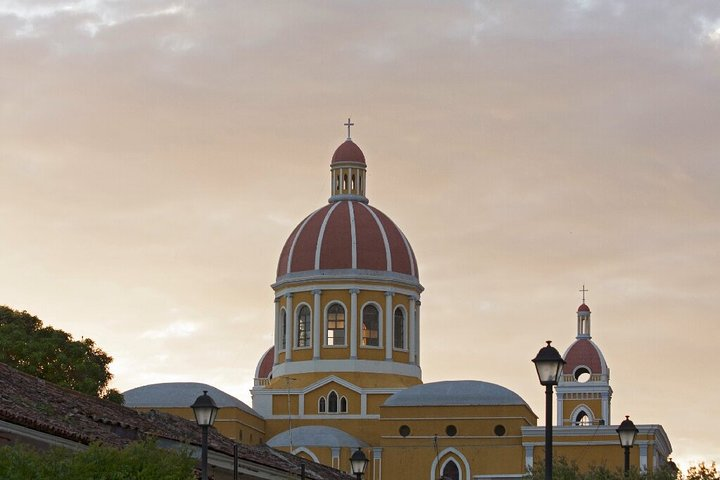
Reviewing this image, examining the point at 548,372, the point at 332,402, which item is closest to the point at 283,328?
the point at 332,402

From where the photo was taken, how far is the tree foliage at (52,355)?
60.5 m

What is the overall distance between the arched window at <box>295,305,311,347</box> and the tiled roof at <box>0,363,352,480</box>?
47258mm

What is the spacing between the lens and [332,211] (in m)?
87.4

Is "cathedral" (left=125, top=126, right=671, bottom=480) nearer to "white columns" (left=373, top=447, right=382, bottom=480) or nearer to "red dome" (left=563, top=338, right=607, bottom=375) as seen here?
"white columns" (left=373, top=447, right=382, bottom=480)

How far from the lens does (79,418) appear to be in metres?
30.9

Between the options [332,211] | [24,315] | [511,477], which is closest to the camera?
[24,315]

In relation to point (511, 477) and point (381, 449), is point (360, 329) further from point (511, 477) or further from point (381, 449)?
point (511, 477)

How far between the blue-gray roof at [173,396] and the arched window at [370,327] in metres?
6.28

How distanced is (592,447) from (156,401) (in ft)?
62.1

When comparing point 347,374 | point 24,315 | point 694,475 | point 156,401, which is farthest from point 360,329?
point 694,475

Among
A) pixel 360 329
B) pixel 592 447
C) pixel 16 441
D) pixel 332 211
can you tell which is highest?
pixel 332 211

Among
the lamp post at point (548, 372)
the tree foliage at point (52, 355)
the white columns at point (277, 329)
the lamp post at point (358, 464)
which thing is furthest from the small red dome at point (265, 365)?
the lamp post at point (548, 372)

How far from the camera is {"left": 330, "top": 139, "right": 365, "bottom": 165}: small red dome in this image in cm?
9069

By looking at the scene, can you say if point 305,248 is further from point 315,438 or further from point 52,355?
point 52,355
